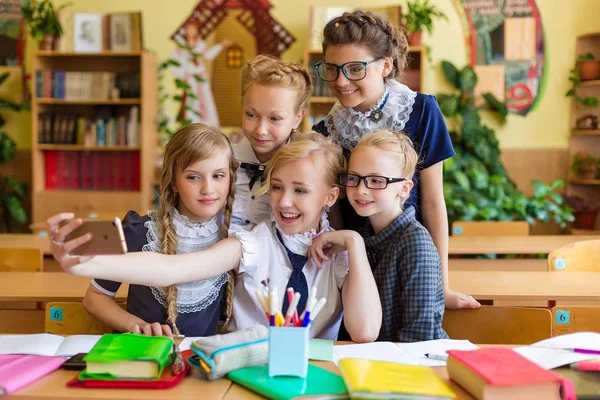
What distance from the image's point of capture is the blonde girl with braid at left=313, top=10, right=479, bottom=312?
2037mm

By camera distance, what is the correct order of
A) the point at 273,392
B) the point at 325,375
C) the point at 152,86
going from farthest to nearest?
the point at 152,86 < the point at 325,375 < the point at 273,392

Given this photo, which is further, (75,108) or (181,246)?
(75,108)

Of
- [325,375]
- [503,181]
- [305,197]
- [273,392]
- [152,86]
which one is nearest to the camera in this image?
[273,392]

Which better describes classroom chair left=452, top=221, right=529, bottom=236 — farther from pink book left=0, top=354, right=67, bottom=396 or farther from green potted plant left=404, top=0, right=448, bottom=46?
pink book left=0, top=354, right=67, bottom=396

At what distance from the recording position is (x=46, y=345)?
1.49 m

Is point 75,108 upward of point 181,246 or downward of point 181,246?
upward

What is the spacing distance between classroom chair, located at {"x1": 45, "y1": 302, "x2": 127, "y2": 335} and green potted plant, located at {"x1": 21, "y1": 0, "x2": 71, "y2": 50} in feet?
13.6

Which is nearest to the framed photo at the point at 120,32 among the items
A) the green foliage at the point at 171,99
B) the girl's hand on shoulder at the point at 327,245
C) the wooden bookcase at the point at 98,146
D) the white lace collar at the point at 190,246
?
the wooden bookcase at the point at 98,146

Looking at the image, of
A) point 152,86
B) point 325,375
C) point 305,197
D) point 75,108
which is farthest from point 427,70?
point 325,375

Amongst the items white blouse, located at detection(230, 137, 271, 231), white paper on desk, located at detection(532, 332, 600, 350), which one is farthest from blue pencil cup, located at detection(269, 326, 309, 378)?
white blouse, located at detection(230, 137, 271, 231)

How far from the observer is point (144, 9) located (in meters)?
5.82

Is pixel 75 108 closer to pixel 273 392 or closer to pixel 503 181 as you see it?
pixel 503 181

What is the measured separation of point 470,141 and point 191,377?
4.45 meters

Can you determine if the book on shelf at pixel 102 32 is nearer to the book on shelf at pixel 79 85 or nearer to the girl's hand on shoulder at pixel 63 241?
the book on shelf at pixel 79 85
